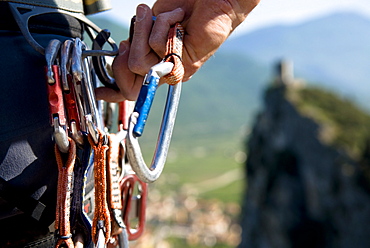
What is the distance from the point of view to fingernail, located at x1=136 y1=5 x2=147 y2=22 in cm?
152

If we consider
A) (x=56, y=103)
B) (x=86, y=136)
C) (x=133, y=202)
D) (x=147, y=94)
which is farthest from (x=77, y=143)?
(x=133, y=202)

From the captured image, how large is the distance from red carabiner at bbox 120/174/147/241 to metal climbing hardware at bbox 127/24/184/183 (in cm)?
49

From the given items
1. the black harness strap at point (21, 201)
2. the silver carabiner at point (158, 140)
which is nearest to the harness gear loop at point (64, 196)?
the black harness strap at point (21, 201)

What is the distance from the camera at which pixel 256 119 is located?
2875cm

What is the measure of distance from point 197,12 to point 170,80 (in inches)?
8.9

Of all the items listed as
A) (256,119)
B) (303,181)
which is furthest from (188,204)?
(303,181)

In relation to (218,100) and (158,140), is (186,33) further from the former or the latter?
(218,100)

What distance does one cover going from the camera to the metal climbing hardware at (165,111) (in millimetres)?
1212

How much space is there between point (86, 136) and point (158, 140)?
21 cm

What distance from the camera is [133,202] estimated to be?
206 cm

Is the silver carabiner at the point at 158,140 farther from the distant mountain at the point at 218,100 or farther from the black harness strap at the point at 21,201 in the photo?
the distant mountain at the point at 218,100

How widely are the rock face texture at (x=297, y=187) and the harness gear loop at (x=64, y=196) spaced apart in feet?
48.9

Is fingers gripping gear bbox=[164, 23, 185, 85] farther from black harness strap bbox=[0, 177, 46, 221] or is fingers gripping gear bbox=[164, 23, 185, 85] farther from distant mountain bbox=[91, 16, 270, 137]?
distant mountain bbox=[91, 16, 270, 137]

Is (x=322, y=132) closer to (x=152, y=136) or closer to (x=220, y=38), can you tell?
(x=220, y=38)
